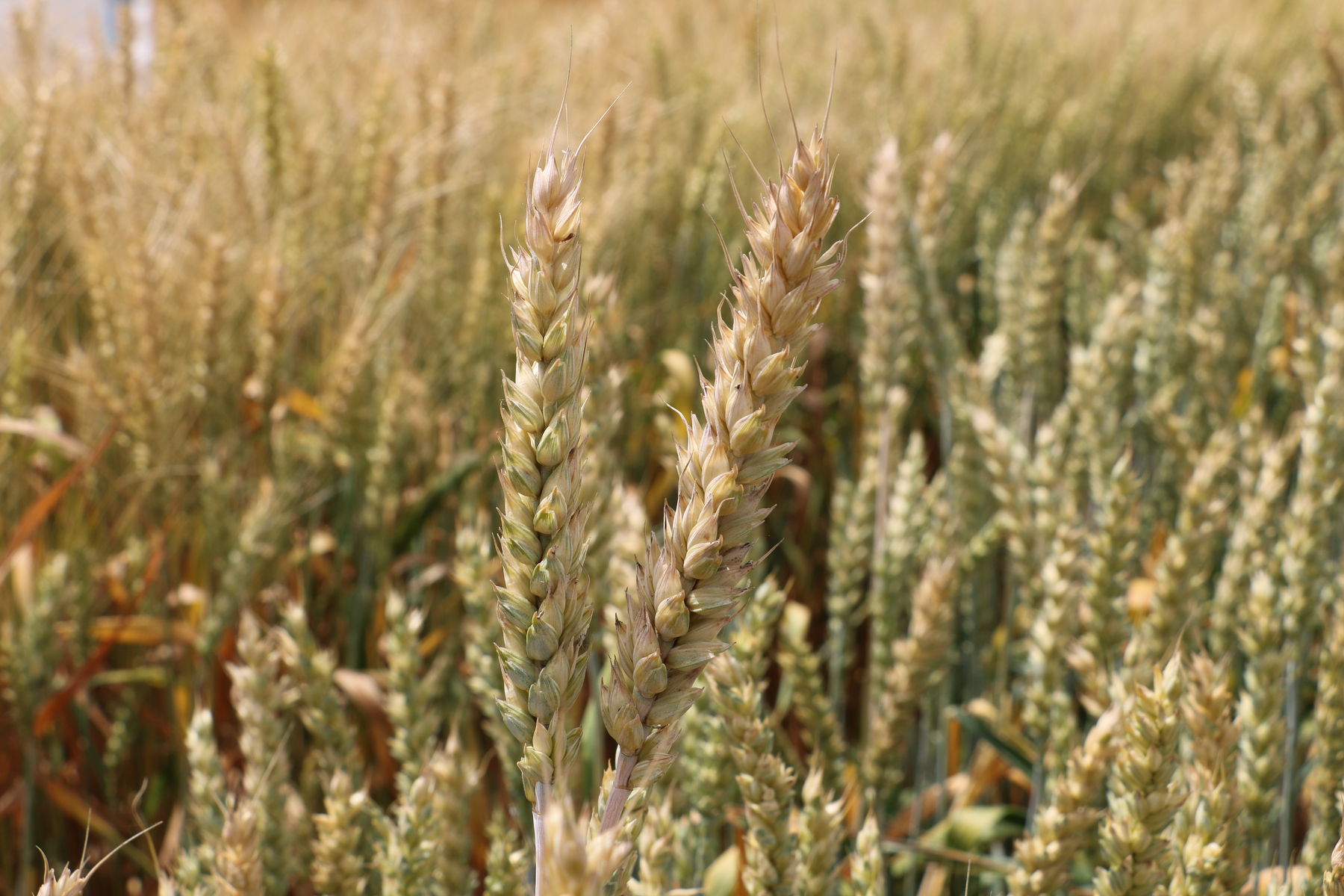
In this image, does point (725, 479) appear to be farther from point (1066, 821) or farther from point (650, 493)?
point (650, 493)

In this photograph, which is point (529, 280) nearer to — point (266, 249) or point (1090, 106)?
point (266, 249)

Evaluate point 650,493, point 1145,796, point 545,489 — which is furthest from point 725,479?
point 650,493

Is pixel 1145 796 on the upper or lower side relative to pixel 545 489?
lower

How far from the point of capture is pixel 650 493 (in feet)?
6.16

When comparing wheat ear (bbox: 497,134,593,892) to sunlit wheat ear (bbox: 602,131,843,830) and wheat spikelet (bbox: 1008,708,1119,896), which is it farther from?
wheat spikelet (bbox: 1008,708,1119,896)

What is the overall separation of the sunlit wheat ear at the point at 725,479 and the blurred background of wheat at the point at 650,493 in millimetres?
Answer: 295

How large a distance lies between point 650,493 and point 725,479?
1450mm

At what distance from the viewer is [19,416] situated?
152 cm

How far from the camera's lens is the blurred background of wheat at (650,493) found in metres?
0.93

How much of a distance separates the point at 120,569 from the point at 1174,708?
1407mm

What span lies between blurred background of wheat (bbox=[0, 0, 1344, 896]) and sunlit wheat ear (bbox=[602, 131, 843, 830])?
0.29 metres

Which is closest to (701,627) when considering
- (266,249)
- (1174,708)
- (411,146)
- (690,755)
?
(1174,708)

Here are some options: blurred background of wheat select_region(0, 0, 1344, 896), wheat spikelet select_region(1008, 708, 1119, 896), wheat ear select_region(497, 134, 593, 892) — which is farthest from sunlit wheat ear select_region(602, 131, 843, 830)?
wheat spikelet select_region(1008, 708, 1119, 896)

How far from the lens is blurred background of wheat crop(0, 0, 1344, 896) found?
0.93 metres
